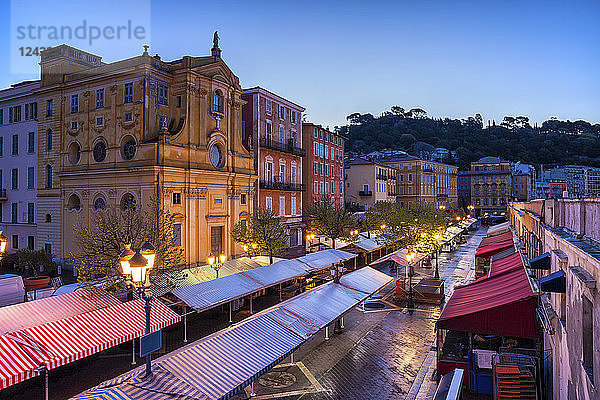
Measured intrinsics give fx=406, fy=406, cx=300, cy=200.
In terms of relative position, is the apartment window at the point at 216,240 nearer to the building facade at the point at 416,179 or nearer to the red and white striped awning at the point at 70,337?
the red and white striped awning at the point at 70,337

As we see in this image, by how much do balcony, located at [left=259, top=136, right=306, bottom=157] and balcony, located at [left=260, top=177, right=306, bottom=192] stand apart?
3421 mm

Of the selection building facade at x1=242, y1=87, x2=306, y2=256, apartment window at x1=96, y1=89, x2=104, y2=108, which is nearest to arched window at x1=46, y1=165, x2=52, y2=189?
apartment window at x1=96, y1=89, x2=104, y2=108

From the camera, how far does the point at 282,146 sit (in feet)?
147

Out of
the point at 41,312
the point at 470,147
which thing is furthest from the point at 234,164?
the point at 470,147

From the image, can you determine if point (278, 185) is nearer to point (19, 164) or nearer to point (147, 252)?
point (19, 164)

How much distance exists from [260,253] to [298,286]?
5798 mm

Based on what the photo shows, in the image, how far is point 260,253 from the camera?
1206 inches

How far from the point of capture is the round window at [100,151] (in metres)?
32.0

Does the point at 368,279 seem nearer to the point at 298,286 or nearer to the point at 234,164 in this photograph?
the point at 298,286

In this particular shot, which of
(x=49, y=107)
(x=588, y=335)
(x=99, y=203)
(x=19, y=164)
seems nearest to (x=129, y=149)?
(x=99, y=203)

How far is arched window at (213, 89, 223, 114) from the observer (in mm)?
33875

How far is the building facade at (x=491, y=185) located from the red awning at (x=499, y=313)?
92.9 m

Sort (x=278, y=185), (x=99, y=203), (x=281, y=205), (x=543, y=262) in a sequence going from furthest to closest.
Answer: (x=281, y=205)
(x=278, y=185)
(x=99, y=203)
(x=543, y=262)

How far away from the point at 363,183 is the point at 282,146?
98.5ft
